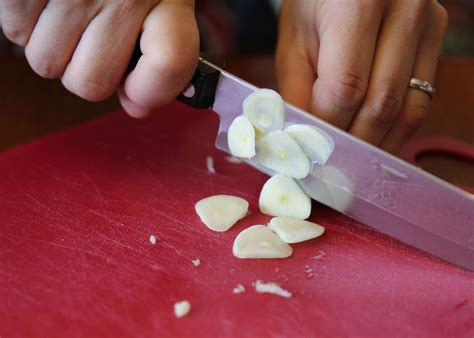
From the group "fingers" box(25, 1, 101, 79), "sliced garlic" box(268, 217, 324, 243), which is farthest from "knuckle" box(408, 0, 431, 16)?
"fingers" box(25, 1, 101, 79)

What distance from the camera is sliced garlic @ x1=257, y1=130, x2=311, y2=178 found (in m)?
0.84

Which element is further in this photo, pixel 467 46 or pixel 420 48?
pixel 467 46

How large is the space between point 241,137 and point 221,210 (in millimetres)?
112

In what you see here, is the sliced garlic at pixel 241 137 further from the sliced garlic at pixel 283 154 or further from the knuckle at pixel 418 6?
the knuckle at pixel 418 6

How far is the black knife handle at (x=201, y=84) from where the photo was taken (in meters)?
0.85

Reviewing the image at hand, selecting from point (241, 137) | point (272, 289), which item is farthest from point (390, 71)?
point (272, 289)

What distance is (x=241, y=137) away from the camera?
0.87 metres

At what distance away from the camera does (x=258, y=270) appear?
0.78 metres

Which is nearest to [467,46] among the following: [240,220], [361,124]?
[361,124]

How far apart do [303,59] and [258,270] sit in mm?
393

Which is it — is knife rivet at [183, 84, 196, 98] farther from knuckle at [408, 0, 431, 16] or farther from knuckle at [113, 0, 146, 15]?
knuckle at [408, 0, 431, 16]

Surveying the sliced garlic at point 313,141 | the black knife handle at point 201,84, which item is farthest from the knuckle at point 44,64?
the sliced garlic at point 313,141

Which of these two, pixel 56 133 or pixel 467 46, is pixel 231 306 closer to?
pixel 56 133

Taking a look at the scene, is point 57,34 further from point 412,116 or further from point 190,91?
point 412,116
